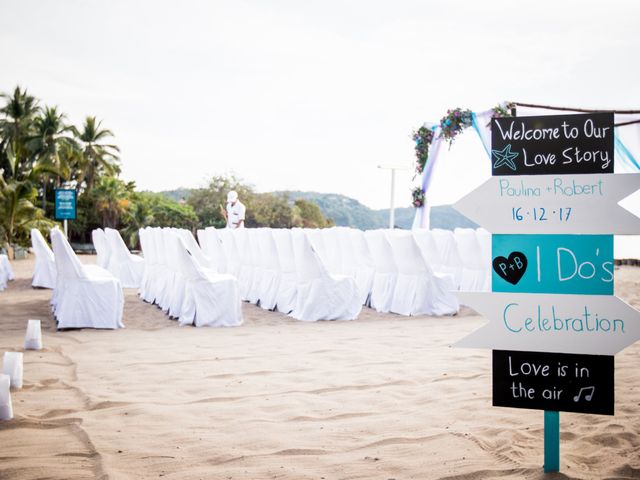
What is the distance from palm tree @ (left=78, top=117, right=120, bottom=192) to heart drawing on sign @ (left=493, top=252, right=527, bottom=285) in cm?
3641

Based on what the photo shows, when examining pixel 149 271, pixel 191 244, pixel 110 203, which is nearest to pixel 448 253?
pixel 191 244

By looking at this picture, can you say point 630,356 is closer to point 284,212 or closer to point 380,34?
point 380,34

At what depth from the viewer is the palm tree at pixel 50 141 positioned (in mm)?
31344

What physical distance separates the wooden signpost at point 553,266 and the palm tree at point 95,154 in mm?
36409

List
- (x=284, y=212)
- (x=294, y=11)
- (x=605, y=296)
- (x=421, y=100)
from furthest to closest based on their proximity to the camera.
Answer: (x=284, y=212) < (x=421, y=100) < (x=294, y=11) < (x=605, y=296)

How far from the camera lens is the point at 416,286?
7105 mm

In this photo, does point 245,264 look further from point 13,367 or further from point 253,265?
point 13,367

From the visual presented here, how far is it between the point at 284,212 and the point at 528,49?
75.9 feet

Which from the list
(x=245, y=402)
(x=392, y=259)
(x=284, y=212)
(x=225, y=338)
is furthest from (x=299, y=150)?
(x=245, y=402)

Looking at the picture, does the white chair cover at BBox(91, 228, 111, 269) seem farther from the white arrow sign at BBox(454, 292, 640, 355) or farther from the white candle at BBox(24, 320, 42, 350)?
the white arrow sign at BBox(454, 292, 640, 355)

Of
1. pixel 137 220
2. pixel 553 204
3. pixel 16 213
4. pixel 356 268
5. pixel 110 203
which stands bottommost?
pixel 356 268

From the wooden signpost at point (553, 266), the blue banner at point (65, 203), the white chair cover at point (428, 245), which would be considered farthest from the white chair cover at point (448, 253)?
the blue banner at point (65, 203)

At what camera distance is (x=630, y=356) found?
4441 mm

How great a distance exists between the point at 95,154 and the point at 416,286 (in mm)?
34060
